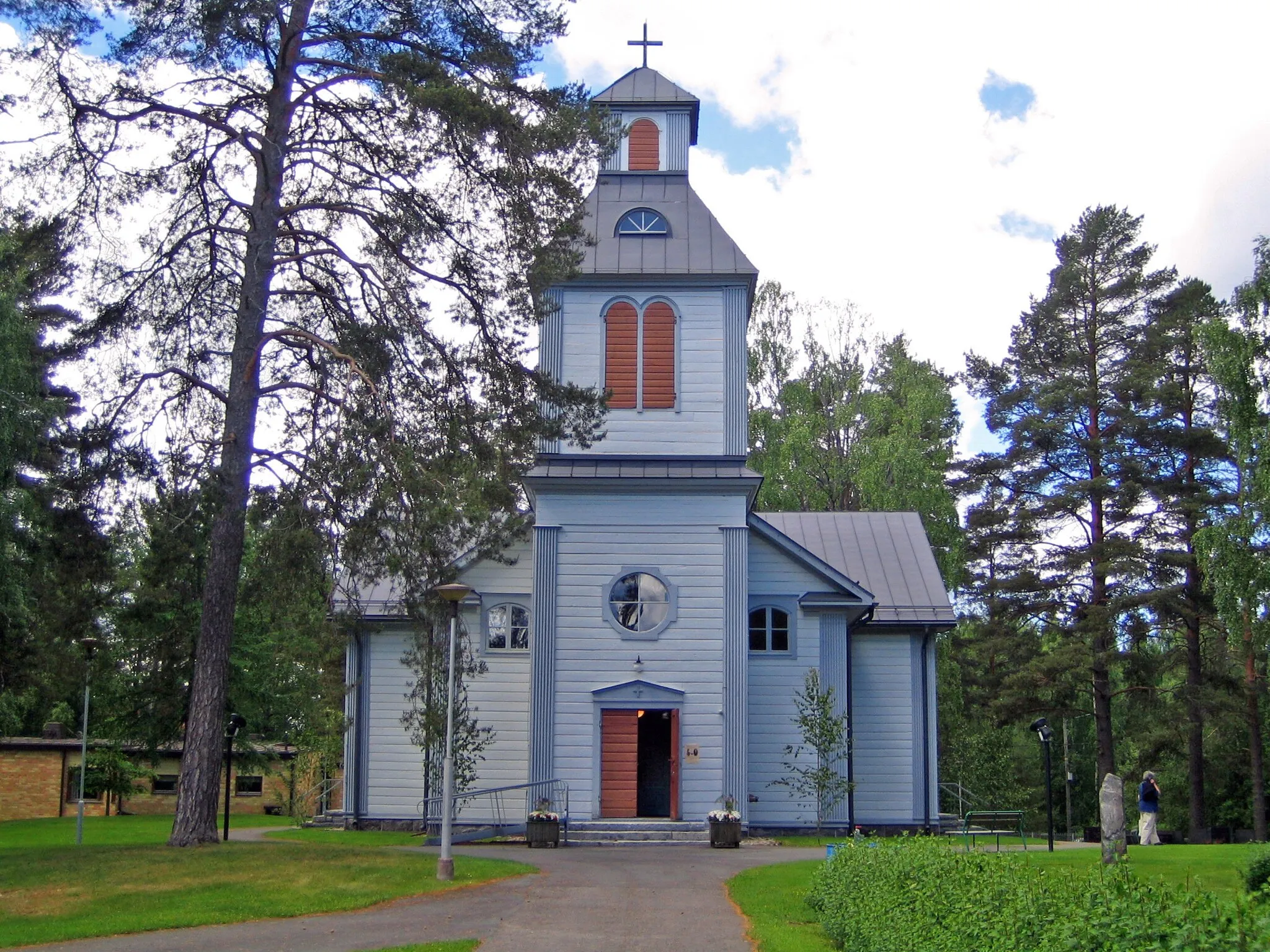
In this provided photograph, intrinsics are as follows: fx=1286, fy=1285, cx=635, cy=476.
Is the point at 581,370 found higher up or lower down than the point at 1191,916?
higher up

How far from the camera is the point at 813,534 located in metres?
30.3

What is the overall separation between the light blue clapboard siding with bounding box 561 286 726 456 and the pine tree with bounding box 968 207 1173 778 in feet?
48.0

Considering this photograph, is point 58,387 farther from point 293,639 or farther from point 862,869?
Result: point 862,869

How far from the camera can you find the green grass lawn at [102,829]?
25.5 m

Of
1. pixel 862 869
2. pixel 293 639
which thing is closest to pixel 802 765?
pixel 293 639

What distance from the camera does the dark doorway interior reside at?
24609 millimetres

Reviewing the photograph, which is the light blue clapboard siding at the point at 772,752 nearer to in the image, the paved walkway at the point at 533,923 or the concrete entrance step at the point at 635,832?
the concrete entrance step at the point at 635,832

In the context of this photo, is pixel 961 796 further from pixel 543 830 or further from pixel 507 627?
pixel 543 830

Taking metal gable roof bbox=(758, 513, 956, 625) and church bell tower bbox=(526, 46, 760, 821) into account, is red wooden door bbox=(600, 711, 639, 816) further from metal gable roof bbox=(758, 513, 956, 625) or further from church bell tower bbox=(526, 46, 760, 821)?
metal gable roof bbox=(758, 513, 956, 625)

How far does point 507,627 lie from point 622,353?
236 inches

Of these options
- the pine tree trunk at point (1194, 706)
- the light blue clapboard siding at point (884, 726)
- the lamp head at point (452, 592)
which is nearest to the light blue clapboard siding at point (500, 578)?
the light blue clapboard siding at point (884, 726)

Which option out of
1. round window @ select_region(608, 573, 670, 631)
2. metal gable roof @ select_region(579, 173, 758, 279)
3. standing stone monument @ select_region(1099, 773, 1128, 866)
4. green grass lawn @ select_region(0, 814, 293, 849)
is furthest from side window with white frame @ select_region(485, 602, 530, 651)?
standing stone monument @ select_region(1099, 773, 1128, 866)

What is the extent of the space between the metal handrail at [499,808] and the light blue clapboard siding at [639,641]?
26 centimetres

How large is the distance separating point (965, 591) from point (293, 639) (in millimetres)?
24197
